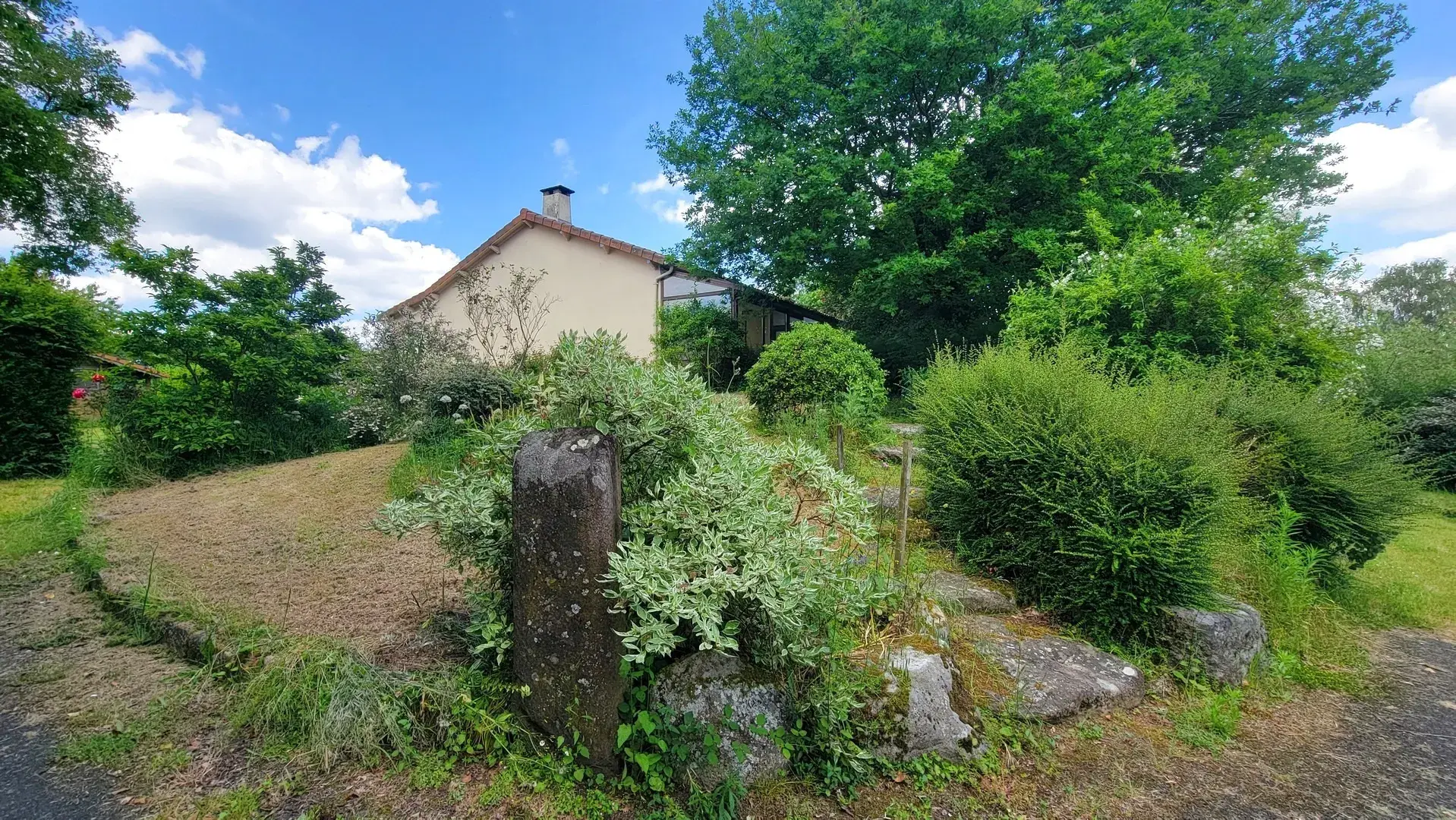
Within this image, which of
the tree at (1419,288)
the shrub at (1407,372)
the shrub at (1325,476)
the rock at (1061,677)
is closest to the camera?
the rock at (1061,677)

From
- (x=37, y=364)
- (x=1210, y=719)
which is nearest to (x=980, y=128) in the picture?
(x=1210, y=719)

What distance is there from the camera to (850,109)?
11.5 metres

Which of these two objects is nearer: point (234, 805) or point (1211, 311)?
point (234, 805)

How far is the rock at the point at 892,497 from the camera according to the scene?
15.5ft

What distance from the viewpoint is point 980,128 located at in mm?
10492

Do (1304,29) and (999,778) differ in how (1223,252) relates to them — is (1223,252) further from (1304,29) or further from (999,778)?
(1304,29)

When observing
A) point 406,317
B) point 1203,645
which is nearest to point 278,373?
point 406,317

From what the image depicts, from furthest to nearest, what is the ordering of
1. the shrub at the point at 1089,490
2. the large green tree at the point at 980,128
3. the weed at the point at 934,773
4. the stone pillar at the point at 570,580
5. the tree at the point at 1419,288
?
the tree at the point at 1419,288
the large green tree at the point at 980,128
the shrub at the point at 1089,490
the weed at the point at 934,773
the stone pillar at the point at 570,580

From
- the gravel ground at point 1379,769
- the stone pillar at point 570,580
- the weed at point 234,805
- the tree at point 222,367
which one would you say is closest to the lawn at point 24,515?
the tree at point 222,367

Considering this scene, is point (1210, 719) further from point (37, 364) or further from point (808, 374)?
point (37, 364)

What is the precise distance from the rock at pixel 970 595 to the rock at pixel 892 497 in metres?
1.05

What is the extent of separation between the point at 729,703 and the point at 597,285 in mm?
14122

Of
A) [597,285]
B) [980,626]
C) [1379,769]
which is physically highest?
→ [597,285]

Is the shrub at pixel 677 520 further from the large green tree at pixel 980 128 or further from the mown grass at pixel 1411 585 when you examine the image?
the large green tree at pixel 980 128
